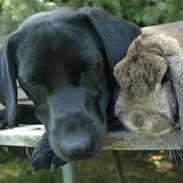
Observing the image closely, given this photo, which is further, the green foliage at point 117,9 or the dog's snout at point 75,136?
the green foliage at point 117,9

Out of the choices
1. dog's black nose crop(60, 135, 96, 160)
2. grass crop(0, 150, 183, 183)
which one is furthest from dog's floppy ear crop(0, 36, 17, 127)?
grass crop(0, 150, 183, 183)

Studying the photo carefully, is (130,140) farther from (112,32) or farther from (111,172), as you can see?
(111,172)

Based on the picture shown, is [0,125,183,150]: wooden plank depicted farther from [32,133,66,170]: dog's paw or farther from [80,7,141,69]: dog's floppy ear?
[80,7,141,69]: dog's floppy ear

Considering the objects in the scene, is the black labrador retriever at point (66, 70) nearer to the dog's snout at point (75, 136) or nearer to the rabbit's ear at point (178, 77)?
the dog's snout at point (75, 136)

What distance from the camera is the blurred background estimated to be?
5.05 metres

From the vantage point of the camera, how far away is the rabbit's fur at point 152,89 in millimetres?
2275

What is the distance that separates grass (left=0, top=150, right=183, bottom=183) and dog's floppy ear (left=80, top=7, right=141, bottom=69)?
2.77 metres

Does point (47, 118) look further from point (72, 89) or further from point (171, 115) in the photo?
point (171, 115)

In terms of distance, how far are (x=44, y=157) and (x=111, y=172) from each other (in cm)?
304

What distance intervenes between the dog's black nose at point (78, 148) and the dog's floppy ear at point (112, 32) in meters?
0.44

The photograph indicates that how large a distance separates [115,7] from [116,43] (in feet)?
7.87

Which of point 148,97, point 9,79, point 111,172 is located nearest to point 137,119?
point 148,97

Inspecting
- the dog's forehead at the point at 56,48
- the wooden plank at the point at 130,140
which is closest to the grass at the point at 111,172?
the wooden plank at the point at 130,140

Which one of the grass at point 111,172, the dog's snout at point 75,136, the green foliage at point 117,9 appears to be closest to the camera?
the dog's snout at point 75,136
